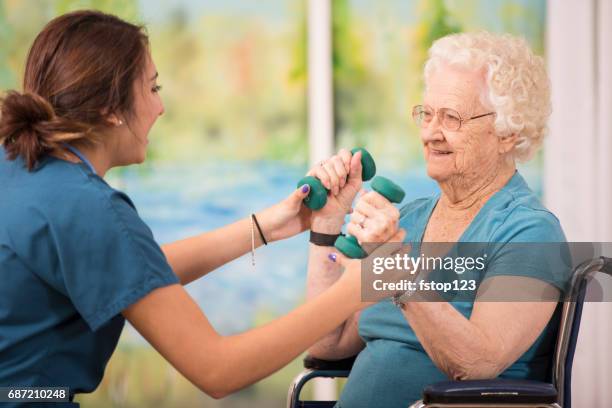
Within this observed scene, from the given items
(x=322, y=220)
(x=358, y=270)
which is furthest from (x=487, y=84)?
(x=358, y=270)

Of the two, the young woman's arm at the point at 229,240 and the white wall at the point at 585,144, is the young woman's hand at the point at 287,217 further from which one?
the white wall at the point at 585,144

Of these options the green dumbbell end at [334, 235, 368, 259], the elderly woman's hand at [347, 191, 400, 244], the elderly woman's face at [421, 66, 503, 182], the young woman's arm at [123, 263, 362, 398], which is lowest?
the young woman's arm at [123, 263, 362, 398]

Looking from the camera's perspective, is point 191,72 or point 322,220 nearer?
point 322,220

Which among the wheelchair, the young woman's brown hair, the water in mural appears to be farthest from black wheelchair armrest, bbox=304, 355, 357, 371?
the water in mural

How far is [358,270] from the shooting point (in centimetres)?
145

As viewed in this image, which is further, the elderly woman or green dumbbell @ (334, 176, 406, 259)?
the elderly woman

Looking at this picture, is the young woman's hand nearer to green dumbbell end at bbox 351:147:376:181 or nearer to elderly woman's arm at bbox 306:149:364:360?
elderly woman's arm at bbox 306:149:364:360

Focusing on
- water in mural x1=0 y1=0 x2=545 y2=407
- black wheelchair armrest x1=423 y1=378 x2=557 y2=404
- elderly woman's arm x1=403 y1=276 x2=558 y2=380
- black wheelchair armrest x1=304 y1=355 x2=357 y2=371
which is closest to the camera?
black wheelchair armrest x1=423 y1=378 x2=557 y2=404

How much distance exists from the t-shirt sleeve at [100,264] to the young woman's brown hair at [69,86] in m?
0.17

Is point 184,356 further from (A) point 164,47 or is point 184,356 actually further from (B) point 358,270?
(A) point 164,47

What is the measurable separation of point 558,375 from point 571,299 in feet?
0.55

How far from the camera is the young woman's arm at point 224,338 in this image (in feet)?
4.46

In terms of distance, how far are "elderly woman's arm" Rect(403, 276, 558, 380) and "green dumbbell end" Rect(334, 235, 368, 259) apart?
5.9 inches

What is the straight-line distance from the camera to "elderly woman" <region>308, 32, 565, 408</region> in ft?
5.27
